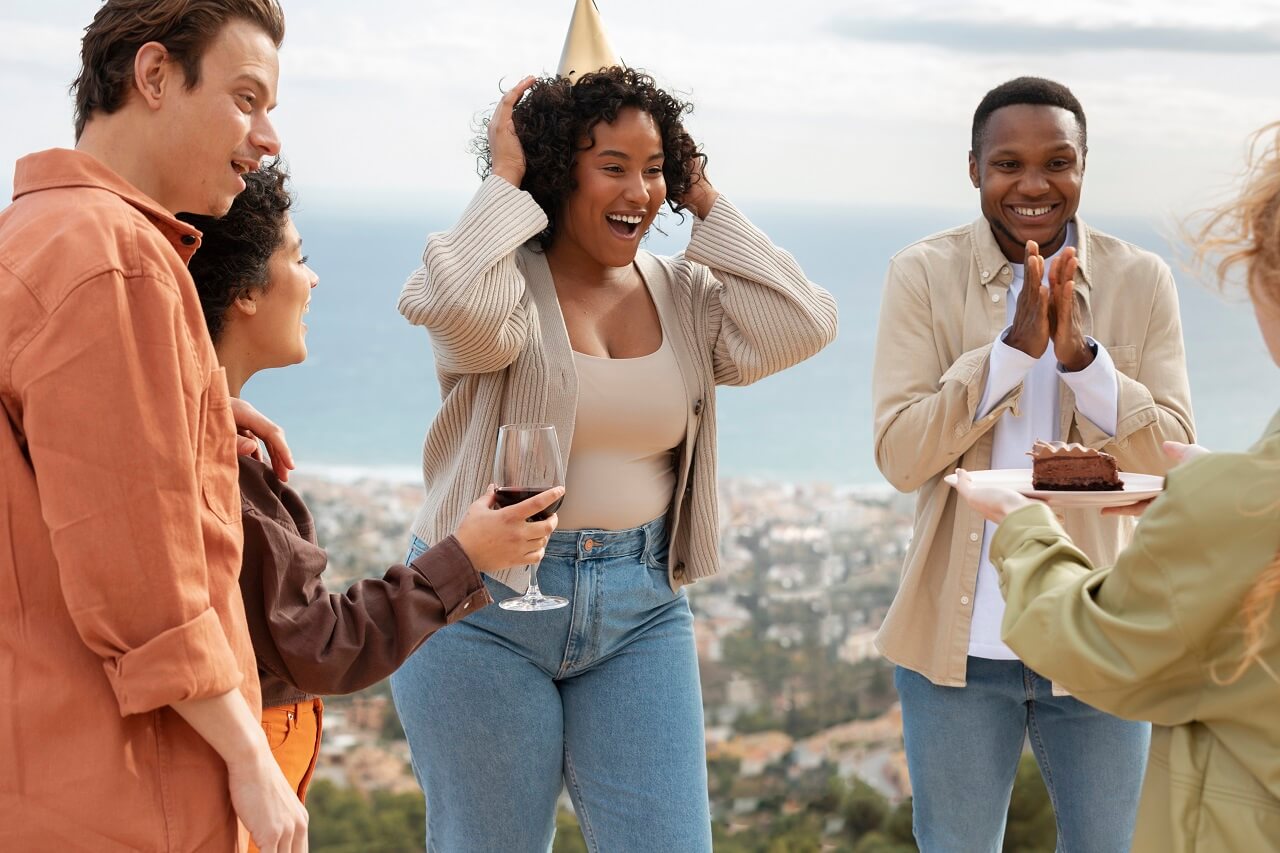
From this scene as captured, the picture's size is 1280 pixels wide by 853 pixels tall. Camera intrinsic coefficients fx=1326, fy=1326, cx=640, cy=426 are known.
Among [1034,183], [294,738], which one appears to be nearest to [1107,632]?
[294,738]

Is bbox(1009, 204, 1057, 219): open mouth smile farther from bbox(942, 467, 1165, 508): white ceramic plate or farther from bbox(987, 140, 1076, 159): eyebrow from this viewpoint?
bbox(942, 467, 1165, 508): white ceramic plate

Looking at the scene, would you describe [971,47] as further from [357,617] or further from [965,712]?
[357,617]

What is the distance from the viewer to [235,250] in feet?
6.77

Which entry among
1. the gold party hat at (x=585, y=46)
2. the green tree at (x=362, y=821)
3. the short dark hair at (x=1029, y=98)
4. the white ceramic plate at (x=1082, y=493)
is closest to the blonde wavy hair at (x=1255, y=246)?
the white ceramic plate at (x=1082, y=493)

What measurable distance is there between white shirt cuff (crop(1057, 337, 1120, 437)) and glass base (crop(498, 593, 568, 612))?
3.53 ft

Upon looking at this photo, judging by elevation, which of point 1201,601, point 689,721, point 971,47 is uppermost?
point 971,47

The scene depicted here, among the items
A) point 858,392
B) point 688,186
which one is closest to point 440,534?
point 688,186

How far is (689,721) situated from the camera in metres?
2.71

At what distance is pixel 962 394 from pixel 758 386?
4.44 meters

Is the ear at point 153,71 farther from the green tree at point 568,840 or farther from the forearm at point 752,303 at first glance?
the green tree at point 568,840

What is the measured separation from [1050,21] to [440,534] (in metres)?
4.80

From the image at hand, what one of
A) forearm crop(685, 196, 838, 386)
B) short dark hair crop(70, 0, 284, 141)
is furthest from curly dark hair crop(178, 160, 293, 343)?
forearm crop(685, 196, 838, 386)

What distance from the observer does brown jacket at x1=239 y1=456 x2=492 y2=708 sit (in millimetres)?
1934

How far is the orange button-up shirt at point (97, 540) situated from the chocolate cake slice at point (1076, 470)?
130 centimetres
